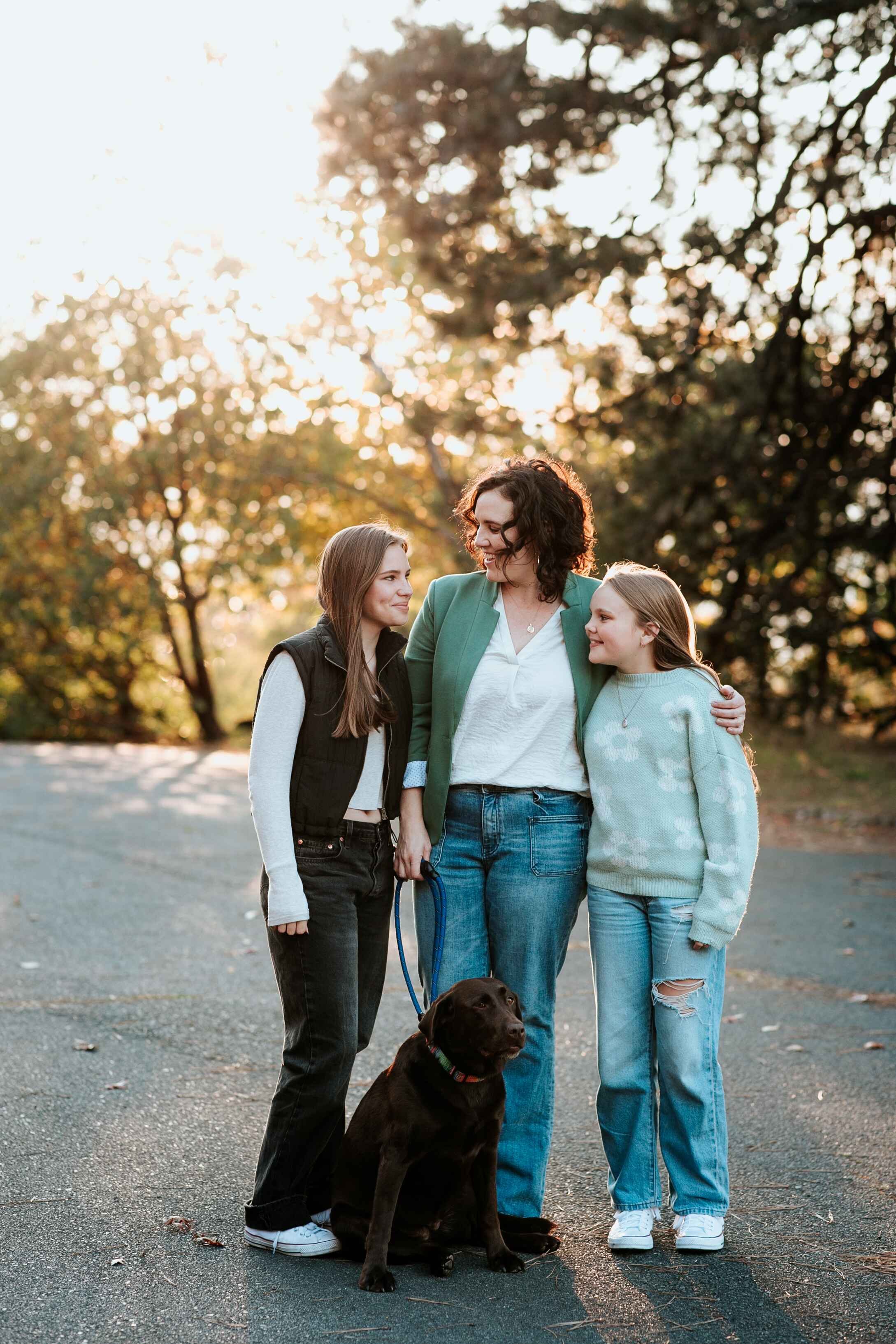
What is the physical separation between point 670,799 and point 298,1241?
152 cm

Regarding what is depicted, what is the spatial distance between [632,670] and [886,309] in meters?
9.70

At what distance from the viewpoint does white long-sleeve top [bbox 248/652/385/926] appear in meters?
3.17

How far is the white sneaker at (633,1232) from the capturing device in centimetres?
333

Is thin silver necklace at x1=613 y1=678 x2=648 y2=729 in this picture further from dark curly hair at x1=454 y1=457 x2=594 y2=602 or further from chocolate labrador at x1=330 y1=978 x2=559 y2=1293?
chocolate labrador at x1=330 y1=978 x2=559 y2=1293

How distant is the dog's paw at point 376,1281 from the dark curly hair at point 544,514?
1800mm

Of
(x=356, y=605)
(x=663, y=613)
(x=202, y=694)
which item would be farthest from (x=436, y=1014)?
(x=202, y=694)

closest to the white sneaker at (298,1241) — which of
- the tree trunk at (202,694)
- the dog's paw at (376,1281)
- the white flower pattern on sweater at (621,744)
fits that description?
the dog's paw at (376,1281)

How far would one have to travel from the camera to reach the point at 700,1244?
3.33 meters

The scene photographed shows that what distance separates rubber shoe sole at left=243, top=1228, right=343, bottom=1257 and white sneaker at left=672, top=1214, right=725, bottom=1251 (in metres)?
0.91

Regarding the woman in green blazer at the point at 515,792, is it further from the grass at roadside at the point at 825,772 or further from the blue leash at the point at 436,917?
the grass at roadside at the point at 825,772

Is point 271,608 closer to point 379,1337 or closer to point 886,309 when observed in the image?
point 886,309

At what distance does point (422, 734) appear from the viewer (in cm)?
354

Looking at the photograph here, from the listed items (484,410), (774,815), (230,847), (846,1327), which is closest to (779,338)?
(484,410)

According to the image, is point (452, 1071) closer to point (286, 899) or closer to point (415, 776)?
point (286, 899)
